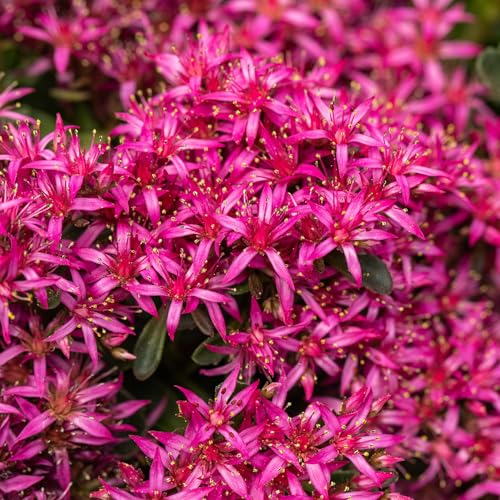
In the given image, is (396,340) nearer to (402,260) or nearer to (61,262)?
(402,260)

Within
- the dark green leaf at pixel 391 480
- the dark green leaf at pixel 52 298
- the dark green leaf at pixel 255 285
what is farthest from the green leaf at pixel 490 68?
the dark green leaf at pixel 52 298

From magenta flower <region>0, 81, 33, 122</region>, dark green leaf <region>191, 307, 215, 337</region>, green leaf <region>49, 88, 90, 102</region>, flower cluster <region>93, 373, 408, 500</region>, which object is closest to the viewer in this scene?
flower cluster <region>93, 373, 408, 500</region>

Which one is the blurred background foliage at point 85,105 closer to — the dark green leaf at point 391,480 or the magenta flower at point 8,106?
the magenta flower at point 8,106

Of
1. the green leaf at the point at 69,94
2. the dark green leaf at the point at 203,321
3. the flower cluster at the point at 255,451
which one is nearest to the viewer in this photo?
the flower cluster at the point at 255,451

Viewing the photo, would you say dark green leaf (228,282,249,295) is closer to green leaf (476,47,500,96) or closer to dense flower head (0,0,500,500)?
dense flower head (0,0,500,500)

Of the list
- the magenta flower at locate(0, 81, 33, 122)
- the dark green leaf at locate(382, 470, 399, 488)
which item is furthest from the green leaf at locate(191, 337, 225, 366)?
the magenta flower at locate(0, 81, 33, 122)

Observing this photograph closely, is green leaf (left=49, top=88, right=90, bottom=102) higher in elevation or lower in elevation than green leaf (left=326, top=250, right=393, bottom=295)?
higher

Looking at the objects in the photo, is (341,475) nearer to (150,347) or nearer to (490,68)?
(150,347)
